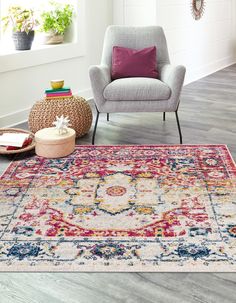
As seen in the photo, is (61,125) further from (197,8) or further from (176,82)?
(197,8)

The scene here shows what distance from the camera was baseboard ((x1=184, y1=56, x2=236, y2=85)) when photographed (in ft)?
Answer: 20.2

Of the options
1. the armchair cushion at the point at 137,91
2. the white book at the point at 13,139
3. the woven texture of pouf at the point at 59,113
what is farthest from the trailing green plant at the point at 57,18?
the white book at the point at 13,139

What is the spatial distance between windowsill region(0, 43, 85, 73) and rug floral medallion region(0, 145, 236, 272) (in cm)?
112

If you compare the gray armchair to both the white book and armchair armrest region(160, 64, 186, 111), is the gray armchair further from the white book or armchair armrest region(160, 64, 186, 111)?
the white book

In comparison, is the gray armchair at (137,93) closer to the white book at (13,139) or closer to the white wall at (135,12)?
the white book at (13,139)

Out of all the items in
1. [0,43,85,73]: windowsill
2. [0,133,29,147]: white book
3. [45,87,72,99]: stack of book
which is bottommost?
[0,133,29,147]: white book

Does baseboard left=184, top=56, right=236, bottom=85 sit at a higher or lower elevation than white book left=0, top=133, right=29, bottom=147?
lower

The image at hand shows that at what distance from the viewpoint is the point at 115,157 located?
10.8ft

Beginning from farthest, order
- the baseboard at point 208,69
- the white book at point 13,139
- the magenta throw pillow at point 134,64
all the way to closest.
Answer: the baseboard at point 208,69, the magenta throw pillow at point 134,64, the white book at point 13,139

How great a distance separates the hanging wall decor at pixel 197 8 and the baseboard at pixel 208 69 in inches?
27.7

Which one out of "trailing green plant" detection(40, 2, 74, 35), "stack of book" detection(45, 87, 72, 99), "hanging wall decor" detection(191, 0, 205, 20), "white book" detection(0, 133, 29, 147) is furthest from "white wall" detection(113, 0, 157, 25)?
"white book" detection(0, 133, 29, 147)

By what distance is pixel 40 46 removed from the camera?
453 cm

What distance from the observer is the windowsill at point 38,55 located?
3.99 metres

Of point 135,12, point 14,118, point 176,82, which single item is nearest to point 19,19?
point 14,118
